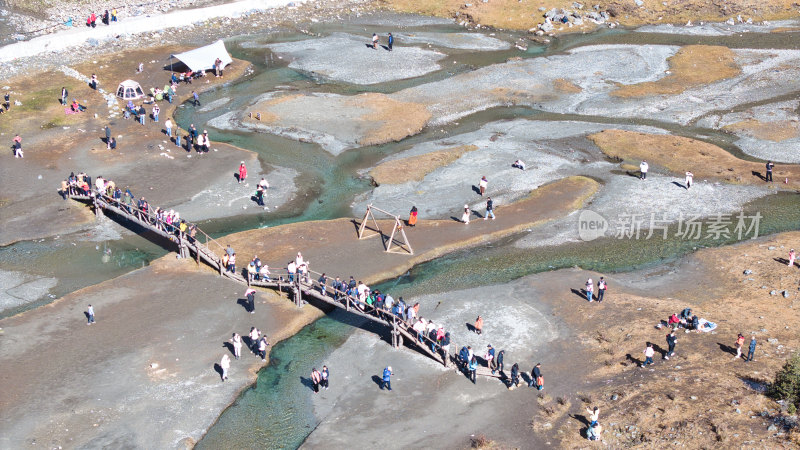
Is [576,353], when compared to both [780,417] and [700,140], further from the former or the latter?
[700,140]

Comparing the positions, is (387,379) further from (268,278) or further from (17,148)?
(17,148)


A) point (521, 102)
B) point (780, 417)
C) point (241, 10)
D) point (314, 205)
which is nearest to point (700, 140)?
point (521, 102)

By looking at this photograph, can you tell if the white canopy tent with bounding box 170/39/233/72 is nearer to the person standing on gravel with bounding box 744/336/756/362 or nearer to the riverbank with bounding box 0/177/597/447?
the riverbank with bounding box 0/177/597/447

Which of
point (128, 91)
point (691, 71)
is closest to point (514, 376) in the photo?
point (128, 91)

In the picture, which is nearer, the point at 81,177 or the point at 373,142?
the point at 81,177

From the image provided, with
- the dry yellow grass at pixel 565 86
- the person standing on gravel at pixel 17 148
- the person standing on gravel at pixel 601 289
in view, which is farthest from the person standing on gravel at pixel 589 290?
the person standing on gravel at pixel 17 148

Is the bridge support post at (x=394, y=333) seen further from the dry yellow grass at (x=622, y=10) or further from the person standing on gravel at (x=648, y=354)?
the dry yellow grass at (x=622, y=10)

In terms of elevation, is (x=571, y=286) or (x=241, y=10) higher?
(x=241, y=10)
